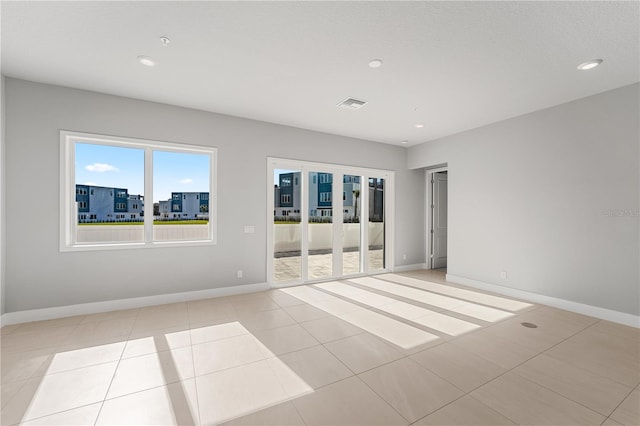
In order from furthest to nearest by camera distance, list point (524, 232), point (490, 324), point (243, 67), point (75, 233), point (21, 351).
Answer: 1. point (524, 232)
2. point (75, 233)
3. point (490, 324)
4. point (243, 67)
5. point (21, 351)

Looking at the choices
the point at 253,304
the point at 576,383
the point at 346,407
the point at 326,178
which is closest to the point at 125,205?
the point at 253,304

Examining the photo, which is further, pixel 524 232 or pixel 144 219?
pixel 524 232

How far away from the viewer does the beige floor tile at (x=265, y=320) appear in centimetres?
323

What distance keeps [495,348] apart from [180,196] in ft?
15.3

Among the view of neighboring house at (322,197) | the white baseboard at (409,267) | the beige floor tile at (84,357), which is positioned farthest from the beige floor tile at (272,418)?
the white baseboard at (409,267)

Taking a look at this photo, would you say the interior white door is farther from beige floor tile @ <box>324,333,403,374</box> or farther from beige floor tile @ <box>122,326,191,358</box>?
beige floor tile @ <box>122,326,191,358</box>

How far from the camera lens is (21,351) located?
2600 millimetres

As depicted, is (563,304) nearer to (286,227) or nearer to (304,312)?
(304,312)

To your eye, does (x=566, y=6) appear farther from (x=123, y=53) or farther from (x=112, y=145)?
(x=112, y=145)

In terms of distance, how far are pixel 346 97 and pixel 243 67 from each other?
56.7 inches

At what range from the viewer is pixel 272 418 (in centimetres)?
177

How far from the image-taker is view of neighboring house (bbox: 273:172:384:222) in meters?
5.03

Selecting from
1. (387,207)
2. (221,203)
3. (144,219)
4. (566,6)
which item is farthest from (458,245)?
(144,219)

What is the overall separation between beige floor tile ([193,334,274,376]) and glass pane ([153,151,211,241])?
2063 mm
